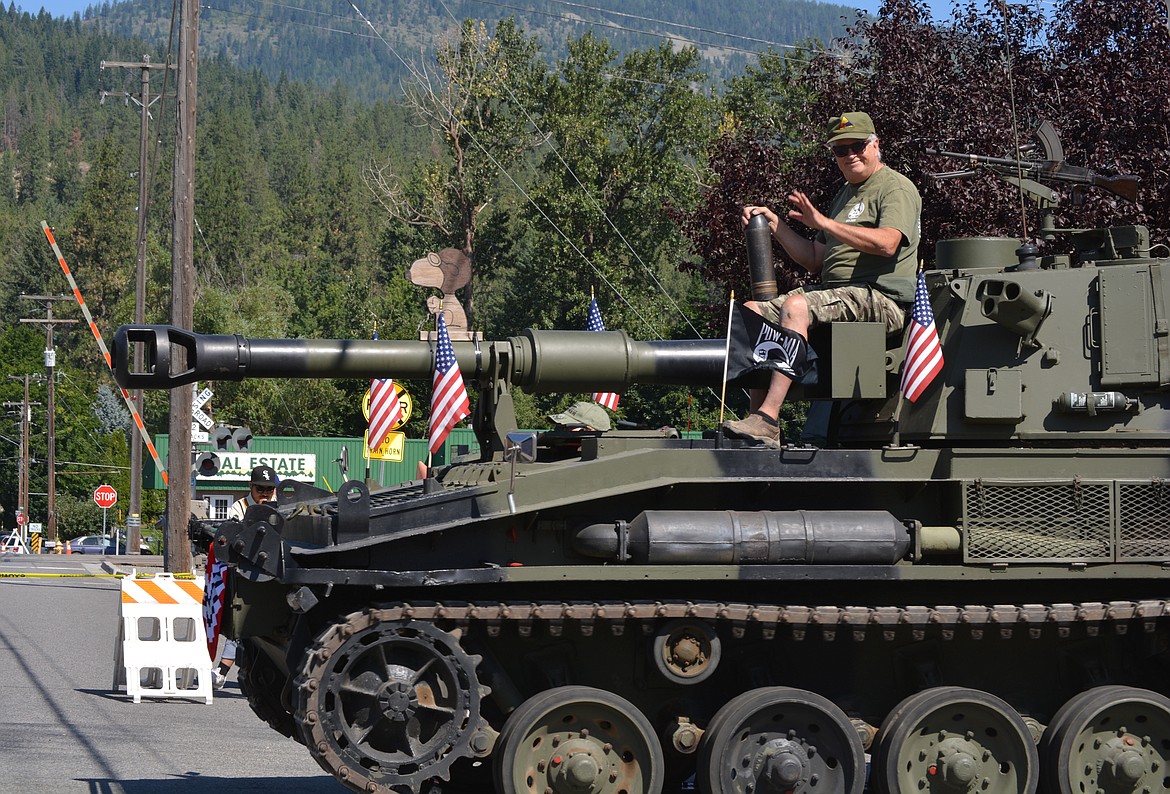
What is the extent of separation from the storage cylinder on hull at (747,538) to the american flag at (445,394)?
184 centimetres

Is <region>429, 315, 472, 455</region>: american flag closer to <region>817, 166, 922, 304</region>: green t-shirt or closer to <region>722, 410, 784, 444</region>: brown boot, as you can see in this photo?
<region>722, 410, 784, 444</region>: brown boot

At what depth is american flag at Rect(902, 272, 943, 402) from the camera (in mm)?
8945

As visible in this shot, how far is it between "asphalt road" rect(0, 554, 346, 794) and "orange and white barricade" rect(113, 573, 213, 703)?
0.16 metres

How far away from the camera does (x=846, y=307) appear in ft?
30.7

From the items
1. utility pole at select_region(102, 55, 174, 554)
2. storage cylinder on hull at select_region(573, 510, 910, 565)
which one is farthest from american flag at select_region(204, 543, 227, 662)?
utility pole at select_region(102, 55, 174, 554)

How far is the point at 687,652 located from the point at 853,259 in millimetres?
2957

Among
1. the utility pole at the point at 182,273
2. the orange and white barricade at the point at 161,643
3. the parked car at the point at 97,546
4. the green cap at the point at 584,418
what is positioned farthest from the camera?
the parked car at the point at 97,546

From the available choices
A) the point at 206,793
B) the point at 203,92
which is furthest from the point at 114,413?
the point at 203,92

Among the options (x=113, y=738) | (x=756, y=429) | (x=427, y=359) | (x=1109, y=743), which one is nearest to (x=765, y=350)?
(x=756, y=429)

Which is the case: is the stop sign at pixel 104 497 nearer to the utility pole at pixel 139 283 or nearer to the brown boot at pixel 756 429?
the utility pole at pixel 139 283

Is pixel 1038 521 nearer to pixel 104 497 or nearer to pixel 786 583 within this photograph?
pixel 786 583

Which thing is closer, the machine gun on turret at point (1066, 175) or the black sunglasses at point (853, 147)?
the black sunglasses at point (853, 147)

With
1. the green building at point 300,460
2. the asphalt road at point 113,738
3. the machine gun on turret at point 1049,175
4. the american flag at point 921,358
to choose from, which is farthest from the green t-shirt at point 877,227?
the green building at point 300,460

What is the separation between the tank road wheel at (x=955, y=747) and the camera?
851 centimetres
